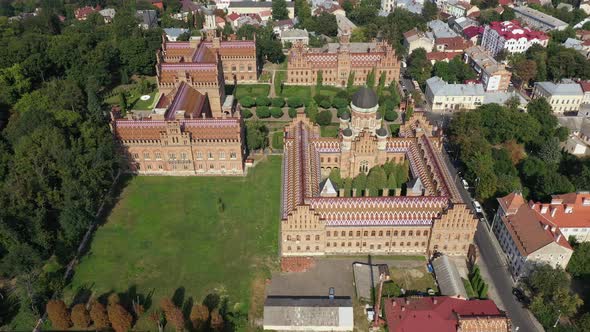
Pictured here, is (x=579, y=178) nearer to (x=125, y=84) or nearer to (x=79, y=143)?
(x=79, y=143)

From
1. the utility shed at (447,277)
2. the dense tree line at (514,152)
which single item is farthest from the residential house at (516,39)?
the utility shed at (447,277)

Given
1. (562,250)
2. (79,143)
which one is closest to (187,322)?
(79,143)

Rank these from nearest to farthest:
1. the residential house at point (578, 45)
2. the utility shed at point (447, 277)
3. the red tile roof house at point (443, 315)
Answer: the red tile roof house at point (443, 315)
the utility shed at point (447, 277)
the residential house at point (578, 45)

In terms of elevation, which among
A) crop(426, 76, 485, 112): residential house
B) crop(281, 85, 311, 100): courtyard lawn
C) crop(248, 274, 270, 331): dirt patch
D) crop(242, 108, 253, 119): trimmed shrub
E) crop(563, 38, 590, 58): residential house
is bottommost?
crop(248, 274, 270, 331): dirt patch

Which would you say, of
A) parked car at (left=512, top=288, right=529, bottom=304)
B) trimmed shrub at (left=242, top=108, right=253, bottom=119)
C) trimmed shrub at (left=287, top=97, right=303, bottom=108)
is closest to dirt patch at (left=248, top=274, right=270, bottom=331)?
parked car at (left=512, top=288, right=529, bottom=304)

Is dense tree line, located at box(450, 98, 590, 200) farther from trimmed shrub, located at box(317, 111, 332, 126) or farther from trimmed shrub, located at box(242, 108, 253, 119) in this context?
trimmed shrub, located at box(242, 108, 253, 119)

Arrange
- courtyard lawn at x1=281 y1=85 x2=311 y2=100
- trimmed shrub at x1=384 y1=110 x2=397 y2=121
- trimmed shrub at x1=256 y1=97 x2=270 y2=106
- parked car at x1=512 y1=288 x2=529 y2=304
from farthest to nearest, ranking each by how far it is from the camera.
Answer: courtyard lawn at x1=281 y1=85 x2=311 y2=100 → trimmed shrub at x1=256 y1=97 x2=270 y2=106 → trimmed shrub at x1=384 y1=110 x2=397 y2=121 → parked car at x1=512 y1=288 x2=529 y2=304

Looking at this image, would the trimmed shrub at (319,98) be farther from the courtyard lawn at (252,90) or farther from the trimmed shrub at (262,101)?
the courtyard lawn at (252,90)
